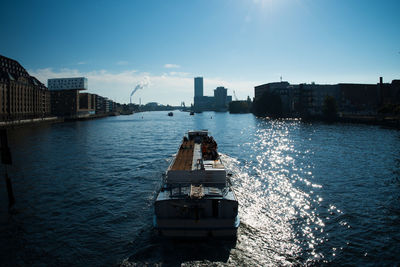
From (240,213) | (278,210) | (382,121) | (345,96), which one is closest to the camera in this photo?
(240,213)

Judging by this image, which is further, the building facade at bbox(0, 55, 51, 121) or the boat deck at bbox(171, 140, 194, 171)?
the building facade at bbox(0, 55, 51, 121)

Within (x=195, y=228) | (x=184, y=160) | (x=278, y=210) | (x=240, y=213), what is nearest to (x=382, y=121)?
(x=278, y=210)

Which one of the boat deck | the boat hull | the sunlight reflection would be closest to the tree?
the sunlight reflection

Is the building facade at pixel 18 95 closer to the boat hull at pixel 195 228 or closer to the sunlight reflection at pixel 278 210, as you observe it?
the sunlight reflection at pixel 278 210

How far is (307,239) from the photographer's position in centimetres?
1814

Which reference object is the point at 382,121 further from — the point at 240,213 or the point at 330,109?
the point at 240,213

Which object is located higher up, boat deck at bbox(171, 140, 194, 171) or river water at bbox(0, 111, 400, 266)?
boat deck at bbox(171, 140, 194, 171)

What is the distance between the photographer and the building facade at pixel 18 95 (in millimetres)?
122825

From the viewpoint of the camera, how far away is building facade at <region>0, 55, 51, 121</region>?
12282 cm

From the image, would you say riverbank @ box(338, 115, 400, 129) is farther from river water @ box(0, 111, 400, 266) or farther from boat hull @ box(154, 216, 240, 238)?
boat hull @ box(154, 216, 240, 238)

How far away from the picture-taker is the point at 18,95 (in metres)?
137

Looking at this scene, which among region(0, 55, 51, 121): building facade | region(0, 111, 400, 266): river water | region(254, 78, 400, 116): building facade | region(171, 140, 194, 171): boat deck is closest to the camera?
region(0, 111, 400, 266): river water

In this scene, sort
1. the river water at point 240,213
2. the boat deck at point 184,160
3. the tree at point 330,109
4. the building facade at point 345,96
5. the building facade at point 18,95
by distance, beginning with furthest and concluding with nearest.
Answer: the building facade at point 345,96 < the tree at point 330,109 < the building facade at point 18,95 < the boat deck at point 184,160 < the river water at point 240,213

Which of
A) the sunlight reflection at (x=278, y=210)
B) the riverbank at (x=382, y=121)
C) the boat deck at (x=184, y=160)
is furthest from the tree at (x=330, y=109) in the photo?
the boat deck at (x=184, y=160)
